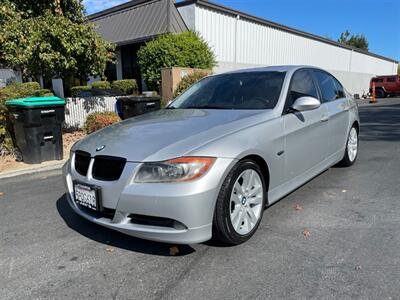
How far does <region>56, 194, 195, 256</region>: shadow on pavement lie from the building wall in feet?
45.8

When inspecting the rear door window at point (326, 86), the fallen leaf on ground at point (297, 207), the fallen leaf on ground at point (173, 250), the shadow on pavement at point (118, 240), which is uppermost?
the rear door window at point (326, 86)

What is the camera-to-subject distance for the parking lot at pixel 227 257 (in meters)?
2.71

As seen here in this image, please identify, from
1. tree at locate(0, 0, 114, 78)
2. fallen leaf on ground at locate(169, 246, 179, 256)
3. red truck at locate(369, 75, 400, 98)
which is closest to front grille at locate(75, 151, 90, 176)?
fallen leaf on ground at locate(169, 246, 179, 256)

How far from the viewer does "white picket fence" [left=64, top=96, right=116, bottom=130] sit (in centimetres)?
1012

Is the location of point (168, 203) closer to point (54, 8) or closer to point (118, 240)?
point (118, 240)

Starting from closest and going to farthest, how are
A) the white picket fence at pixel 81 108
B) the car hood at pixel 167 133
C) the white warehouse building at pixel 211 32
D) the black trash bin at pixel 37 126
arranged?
the car hood at pixel 167 133, the black trash bin at pixel 37 126, the white picket fence at pixel 81 108, the white warehouse building at pixel 211 32

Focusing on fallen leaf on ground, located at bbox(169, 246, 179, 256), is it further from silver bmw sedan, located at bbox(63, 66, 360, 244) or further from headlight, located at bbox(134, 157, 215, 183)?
headlight, located at bbox(134, 157, 215, 183)

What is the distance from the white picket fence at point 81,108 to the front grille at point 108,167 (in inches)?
284

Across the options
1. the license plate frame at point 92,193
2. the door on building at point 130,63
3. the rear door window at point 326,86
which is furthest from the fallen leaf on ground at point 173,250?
the door on building at point 130,63

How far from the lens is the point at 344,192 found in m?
4.81

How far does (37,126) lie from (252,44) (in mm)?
15473

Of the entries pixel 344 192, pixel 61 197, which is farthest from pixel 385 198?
pixel 61 197

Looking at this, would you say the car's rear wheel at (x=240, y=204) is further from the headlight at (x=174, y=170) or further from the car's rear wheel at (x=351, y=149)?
the car's rear wheel at (x=351, y=149)

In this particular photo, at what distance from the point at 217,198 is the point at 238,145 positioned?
50cm
